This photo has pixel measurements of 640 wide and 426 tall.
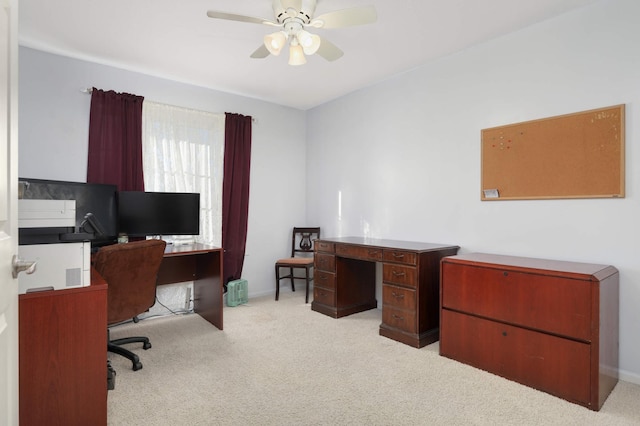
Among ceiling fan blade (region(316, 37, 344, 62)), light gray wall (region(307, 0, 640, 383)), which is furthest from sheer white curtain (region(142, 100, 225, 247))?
ceiling fan blade (region(316, 37, 344, 62))

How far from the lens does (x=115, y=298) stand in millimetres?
2430

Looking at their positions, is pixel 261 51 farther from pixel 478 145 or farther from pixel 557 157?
pixel 557 157

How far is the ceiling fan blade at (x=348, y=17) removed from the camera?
2.16 m

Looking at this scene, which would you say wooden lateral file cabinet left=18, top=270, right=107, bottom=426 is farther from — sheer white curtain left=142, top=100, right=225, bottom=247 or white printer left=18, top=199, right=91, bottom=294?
sheer white curtain left=142, top=100, right=225, bottom=247

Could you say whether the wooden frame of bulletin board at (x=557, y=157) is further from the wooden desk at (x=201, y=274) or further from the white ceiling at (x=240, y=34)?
the wooden desk at (x=201, y=274)

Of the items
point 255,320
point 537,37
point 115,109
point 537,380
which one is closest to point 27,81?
point 115,109

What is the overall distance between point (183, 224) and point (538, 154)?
130 inches

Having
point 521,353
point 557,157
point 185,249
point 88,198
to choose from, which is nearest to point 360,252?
point 521,353

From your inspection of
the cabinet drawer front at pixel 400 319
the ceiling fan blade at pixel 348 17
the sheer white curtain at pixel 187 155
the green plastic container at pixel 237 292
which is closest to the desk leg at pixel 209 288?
the green plastic container at pixel 237 292

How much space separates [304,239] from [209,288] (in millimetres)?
1640

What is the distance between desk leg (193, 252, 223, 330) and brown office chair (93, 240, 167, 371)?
76 centimetres

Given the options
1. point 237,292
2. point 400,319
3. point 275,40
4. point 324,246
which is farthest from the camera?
point 237,292

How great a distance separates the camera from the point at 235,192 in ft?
14.2

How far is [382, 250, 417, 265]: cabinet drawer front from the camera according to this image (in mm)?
2993
